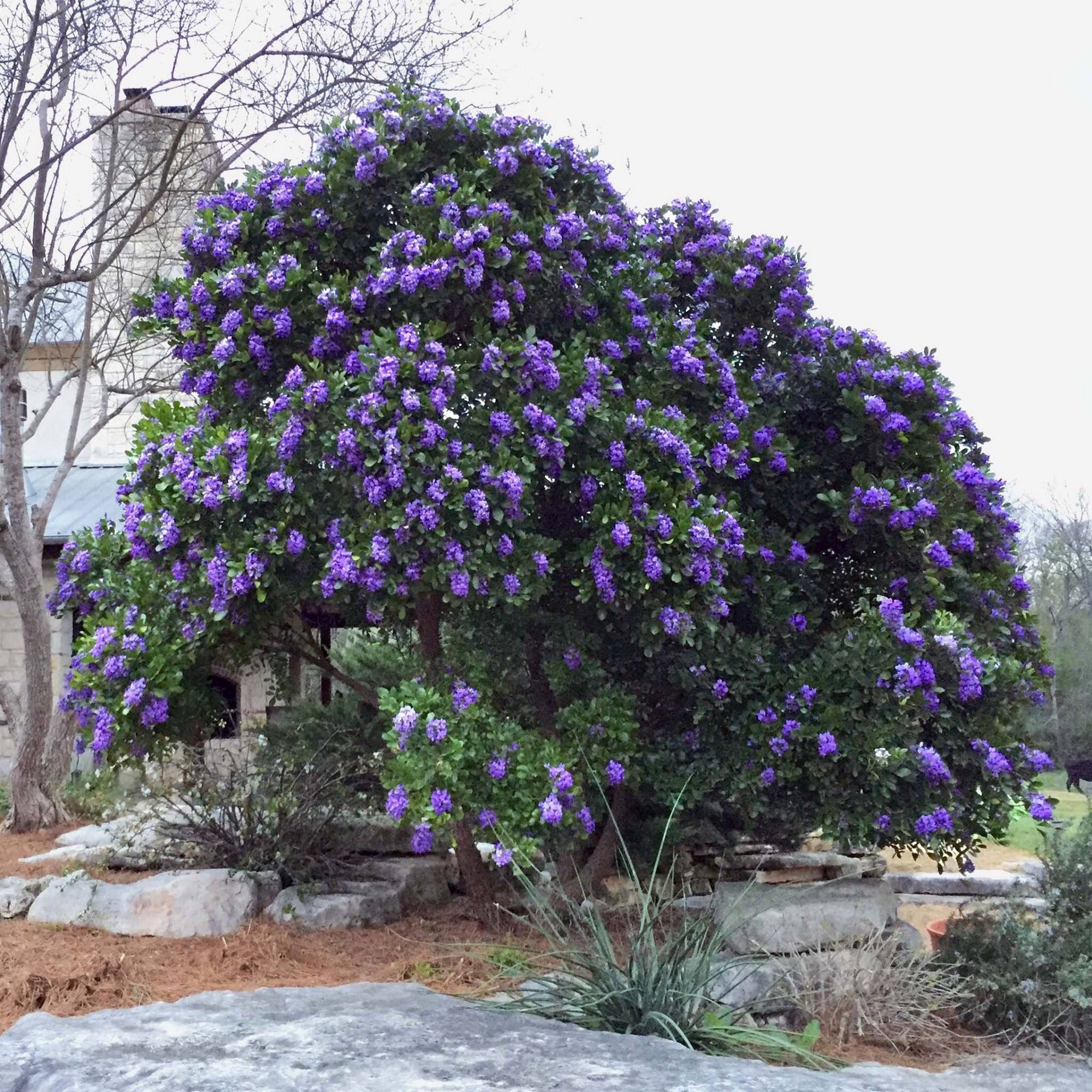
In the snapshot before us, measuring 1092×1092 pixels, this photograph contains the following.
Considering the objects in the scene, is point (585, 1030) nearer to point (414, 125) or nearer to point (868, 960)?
point (868, 960)

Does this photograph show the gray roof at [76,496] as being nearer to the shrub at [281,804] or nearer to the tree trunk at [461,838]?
the shrub at [281,804]

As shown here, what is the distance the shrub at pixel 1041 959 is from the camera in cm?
497

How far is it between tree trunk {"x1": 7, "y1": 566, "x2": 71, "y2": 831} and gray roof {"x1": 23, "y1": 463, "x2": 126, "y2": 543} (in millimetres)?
4099

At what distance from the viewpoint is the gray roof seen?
44.8 ft

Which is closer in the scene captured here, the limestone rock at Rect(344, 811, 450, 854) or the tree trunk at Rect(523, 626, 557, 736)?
the tree trunk at Rect(523, 626, 557, 736)

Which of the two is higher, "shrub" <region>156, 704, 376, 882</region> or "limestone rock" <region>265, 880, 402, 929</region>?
"shrub" <region>156, 704, 376, 882</region>

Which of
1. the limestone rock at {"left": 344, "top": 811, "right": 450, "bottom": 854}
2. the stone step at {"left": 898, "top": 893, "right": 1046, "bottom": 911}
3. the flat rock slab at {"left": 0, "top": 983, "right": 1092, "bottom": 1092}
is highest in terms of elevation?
the limestone rock at {"left": 344, "top": 811, "right": 450, "bottom": 854}

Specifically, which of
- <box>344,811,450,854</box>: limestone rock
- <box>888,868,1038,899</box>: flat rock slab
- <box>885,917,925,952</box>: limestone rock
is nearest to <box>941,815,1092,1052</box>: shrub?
<box>885,917,925,952</box>: limestone rock

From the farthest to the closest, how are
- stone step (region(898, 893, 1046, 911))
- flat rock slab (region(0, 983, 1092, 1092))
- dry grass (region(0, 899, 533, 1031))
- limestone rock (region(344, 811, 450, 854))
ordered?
stone step (region(898, 893, 1046, 911)) → limestone rock (region(344, 811, 450, 854)) → dry grass (region(0, 899, 533, 1031)) → flat rock slab (region(0, 983, 1092, 1092))

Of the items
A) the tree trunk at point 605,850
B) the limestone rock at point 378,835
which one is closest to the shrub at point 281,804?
the limestone rock at point 378,835

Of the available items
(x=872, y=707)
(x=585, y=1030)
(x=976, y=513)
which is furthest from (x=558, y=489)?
(x=585, y=1030)

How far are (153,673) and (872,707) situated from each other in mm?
3469

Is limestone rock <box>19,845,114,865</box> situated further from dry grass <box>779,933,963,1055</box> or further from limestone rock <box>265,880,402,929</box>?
dry grass <box>779,933,963,1055</box>

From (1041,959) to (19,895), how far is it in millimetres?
5398
